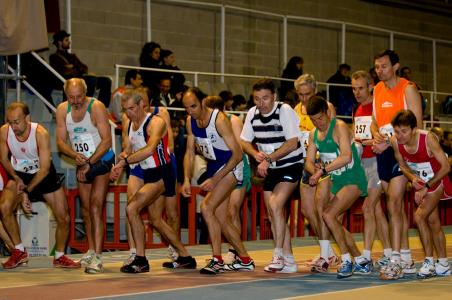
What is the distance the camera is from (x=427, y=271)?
1040 cm

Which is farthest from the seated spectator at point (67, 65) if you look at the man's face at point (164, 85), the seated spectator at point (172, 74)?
the seated spectator at point (172, 74)

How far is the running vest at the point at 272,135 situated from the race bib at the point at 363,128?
0.71 metres

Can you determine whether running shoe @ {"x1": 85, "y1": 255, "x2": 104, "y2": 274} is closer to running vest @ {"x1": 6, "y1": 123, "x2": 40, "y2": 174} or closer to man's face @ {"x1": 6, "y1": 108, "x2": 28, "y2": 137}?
running vest @ {"x1": 6, "y1": 123, "x2": 40, "y2": 174}

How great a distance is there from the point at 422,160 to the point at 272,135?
1664mm

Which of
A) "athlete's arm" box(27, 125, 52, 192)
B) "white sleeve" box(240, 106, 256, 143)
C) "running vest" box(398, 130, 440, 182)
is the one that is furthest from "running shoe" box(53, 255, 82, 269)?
"running vest" box(398, 130, 440, 182)

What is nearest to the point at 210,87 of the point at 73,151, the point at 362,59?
the point at 362,59

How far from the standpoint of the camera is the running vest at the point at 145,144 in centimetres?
1120

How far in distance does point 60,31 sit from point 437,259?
929 centimetres

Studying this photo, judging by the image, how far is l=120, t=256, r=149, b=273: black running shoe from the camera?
36.6 feet

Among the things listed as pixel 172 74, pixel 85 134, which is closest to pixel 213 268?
pixel 85 134

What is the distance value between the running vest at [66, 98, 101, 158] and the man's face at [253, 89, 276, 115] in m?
1.92

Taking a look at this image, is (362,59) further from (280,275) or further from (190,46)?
(280,275)

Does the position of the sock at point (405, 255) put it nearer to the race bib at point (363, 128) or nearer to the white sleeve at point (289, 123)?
the race bib at point (363, 128)

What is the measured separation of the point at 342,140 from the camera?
1048 cm
